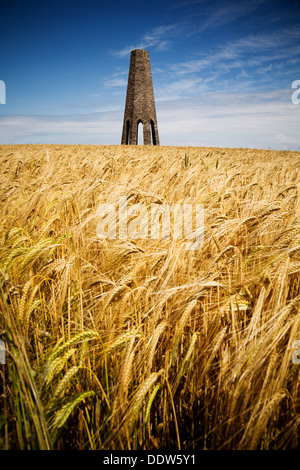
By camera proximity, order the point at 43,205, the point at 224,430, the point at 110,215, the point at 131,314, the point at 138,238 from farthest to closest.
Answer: the point at 43,205 < the point at 110,215 < the point at 138,238 < the point at 131,314 < the point at 224,430

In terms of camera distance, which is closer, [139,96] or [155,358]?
[155,358]

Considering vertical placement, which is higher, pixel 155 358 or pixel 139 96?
pixel 139 96

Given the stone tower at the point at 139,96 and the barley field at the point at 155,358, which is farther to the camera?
the stone tower at the point at 139,96

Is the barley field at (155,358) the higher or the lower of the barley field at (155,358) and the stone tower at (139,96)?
the lower

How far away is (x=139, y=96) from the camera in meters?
20.2

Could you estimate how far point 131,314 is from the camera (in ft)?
2.90

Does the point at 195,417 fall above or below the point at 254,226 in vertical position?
below

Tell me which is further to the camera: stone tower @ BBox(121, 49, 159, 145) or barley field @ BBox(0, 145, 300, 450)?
stone tower @ BBox(121, 49, 159, 145)

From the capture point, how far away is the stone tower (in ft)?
65.9

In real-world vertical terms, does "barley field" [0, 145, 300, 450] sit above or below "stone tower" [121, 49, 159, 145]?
below

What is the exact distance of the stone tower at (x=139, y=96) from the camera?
791 inches

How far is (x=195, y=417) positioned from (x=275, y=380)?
0.25 metres
